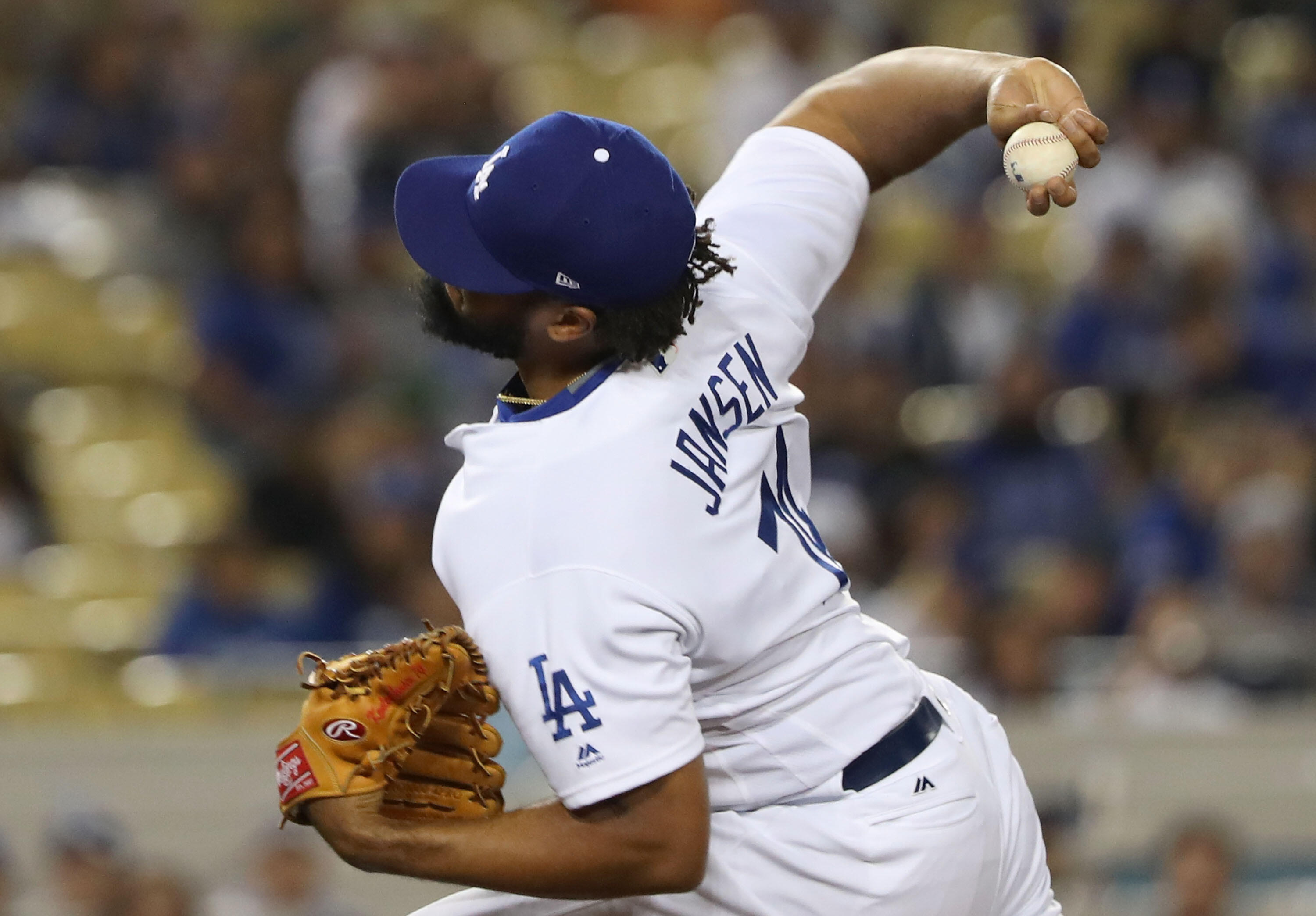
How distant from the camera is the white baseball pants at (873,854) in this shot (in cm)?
231

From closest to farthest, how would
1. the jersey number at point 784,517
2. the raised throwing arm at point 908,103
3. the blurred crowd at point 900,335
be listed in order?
the jersey number at point 784,517 → the raised throwing arm at point 908,103 → the blurred crowd at point 900,335

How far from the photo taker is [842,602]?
8.01 ft

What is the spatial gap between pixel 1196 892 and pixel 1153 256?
3.44 metres

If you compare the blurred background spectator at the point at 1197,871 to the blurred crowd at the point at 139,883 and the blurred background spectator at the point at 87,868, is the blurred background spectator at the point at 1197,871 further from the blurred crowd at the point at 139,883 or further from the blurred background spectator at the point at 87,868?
the blurred background spectator at the point at 87,868

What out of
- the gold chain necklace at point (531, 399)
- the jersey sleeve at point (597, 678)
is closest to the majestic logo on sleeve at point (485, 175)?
the gold chain necklace at point (531, 399)

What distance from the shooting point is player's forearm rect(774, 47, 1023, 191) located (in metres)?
2.72

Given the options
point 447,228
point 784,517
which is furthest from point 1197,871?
point 447,228

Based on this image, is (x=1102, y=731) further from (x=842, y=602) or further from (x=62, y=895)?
(x=842, y=602)

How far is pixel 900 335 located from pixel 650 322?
19.0 ft

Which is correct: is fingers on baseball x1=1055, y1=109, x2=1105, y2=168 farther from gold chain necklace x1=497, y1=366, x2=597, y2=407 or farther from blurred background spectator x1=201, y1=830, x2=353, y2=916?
blurred background spectator x1=201, y1=830, x2=353, y2=916

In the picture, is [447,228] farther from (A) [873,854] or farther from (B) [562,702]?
(A) [873,854]

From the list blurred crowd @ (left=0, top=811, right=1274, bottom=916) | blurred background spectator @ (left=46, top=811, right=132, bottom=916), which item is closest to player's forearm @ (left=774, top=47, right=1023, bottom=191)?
blurred crowd @ (left=0, top=811, right=1274, bottom=916)

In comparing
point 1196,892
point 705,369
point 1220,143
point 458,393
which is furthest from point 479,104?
point 705,369

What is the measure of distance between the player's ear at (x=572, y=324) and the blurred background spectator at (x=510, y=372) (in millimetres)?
3764
